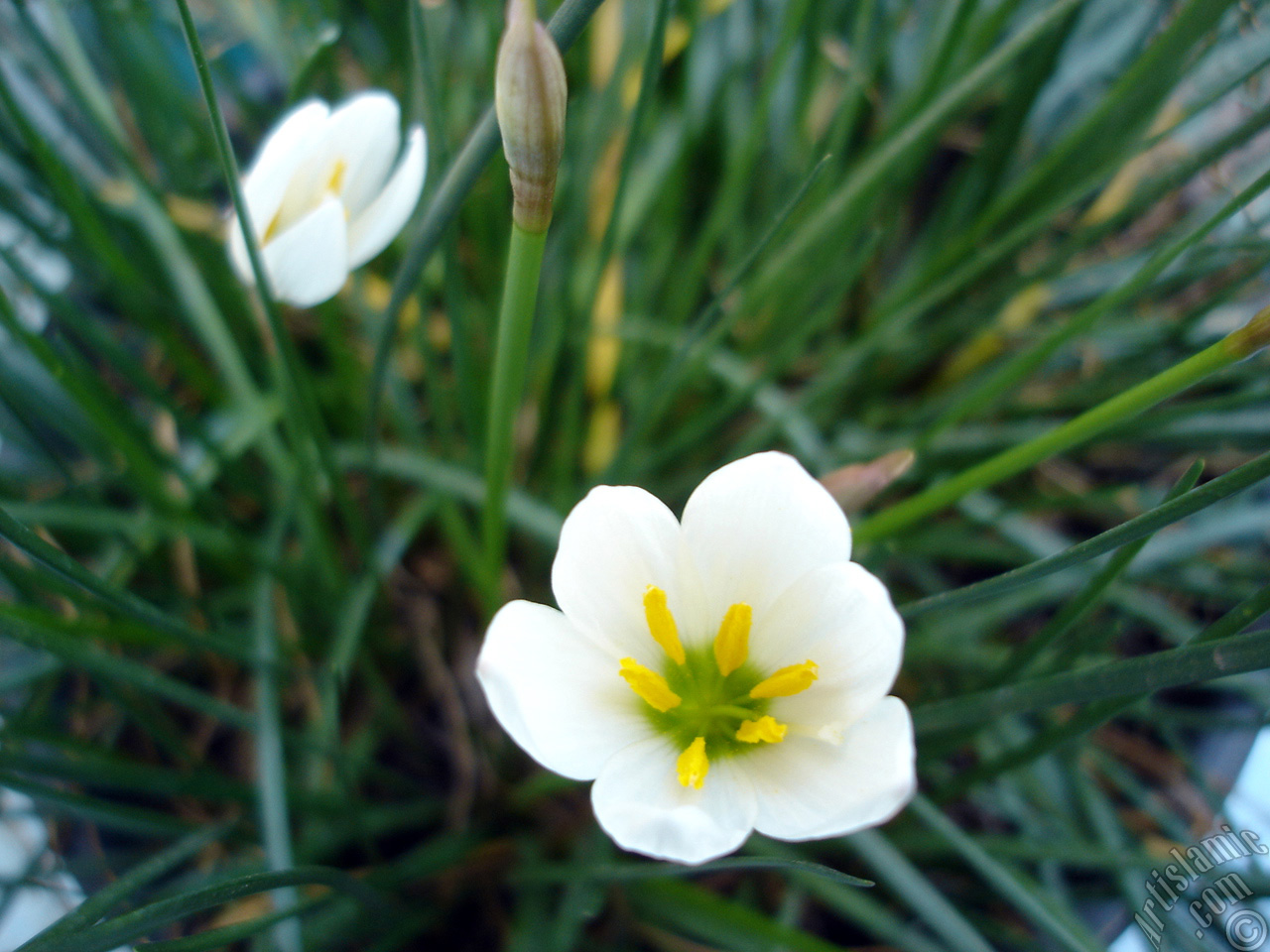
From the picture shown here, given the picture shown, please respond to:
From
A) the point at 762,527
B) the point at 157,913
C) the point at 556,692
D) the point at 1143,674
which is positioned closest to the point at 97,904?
the point at 157,913

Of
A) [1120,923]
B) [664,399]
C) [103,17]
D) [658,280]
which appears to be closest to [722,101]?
[658,280]

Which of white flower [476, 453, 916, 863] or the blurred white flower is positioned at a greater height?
the blurred white flower

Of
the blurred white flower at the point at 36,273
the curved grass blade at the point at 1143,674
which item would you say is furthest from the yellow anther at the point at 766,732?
the blurred white flower at the point at 36,273

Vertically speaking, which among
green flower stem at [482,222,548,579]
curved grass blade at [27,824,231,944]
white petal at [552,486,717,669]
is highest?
green flower stem at [482,222,548,579]

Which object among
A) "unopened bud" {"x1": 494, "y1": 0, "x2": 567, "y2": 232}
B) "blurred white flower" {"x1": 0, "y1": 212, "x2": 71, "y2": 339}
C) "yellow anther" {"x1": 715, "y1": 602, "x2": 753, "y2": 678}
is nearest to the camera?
"unopened bud" {"x1": 494, "y1": 0, "x2": 567, "y2": 232}

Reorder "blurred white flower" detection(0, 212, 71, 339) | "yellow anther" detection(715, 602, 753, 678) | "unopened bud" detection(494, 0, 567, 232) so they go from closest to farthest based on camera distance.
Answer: "unopened bud" detection(494, 0, 567, 232) → "yellow anther" detection(715, 602, 753, 678) → "blurred white flower" detection(0, 212, 71, 339)

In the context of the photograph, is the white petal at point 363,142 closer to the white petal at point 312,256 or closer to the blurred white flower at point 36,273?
the white petal at point 312,256

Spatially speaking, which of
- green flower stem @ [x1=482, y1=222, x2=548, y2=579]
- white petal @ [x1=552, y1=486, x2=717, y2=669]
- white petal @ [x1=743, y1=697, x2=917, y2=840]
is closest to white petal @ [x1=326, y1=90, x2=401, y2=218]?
green flower stem @ [x1=482, y1=222, x2=548, y2=579]

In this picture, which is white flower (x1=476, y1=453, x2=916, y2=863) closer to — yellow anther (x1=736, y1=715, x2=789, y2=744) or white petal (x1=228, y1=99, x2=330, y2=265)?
yellow anther (x1=736, y1=715, x2=789, y2=744)
